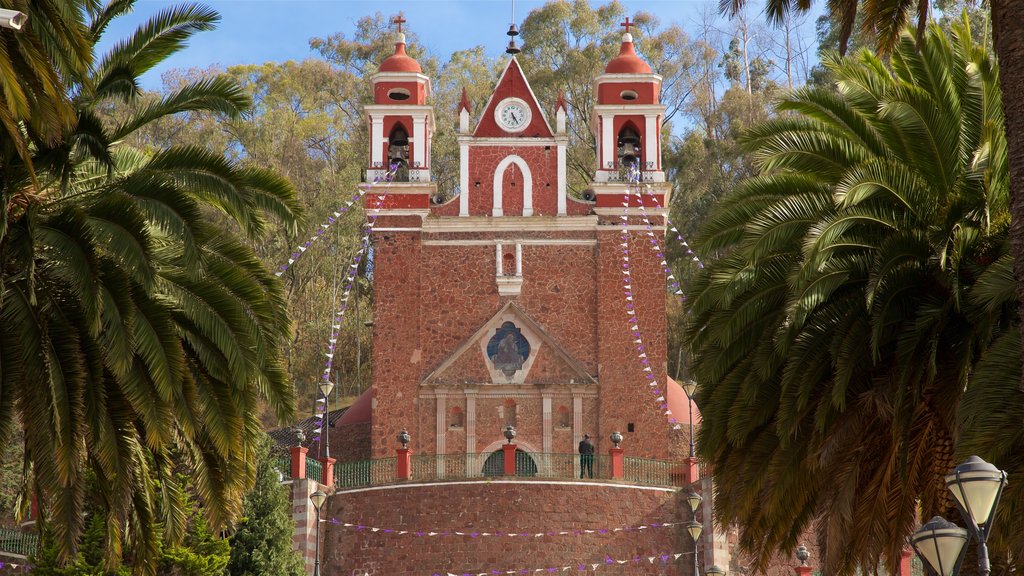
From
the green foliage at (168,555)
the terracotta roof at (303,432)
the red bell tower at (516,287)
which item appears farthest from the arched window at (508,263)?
the green foliage at (168,555)

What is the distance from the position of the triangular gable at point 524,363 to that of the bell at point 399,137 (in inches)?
200

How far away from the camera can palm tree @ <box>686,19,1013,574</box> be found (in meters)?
17.5

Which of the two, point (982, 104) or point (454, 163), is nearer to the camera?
point (982, 104)

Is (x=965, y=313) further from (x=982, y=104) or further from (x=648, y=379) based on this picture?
(x=648, y=379)

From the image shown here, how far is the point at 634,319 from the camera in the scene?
3900 cm

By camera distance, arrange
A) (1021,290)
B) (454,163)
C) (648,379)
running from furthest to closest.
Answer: (454,163)
(648,379)
(1021,290)

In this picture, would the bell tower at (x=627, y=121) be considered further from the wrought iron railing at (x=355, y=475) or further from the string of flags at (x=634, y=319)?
the wrought iron railing at (x=355, y=475)

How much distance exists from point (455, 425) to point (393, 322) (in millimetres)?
2901

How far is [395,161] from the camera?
132 feet

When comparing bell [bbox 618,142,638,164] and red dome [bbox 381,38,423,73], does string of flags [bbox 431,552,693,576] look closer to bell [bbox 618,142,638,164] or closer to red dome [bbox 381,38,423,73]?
bell [bbox 618,142,638,164]

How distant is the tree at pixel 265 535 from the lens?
103 feet

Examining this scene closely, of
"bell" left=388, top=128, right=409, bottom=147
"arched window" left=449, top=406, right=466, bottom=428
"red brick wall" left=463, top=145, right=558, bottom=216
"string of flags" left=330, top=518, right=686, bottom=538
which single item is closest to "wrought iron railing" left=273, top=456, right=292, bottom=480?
"string of flags" left=330, top=518, right=686, bottom=538

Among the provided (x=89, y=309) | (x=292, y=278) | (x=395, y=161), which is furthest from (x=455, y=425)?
(x=89, y=309)

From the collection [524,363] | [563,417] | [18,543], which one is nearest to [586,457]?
[563,417]
